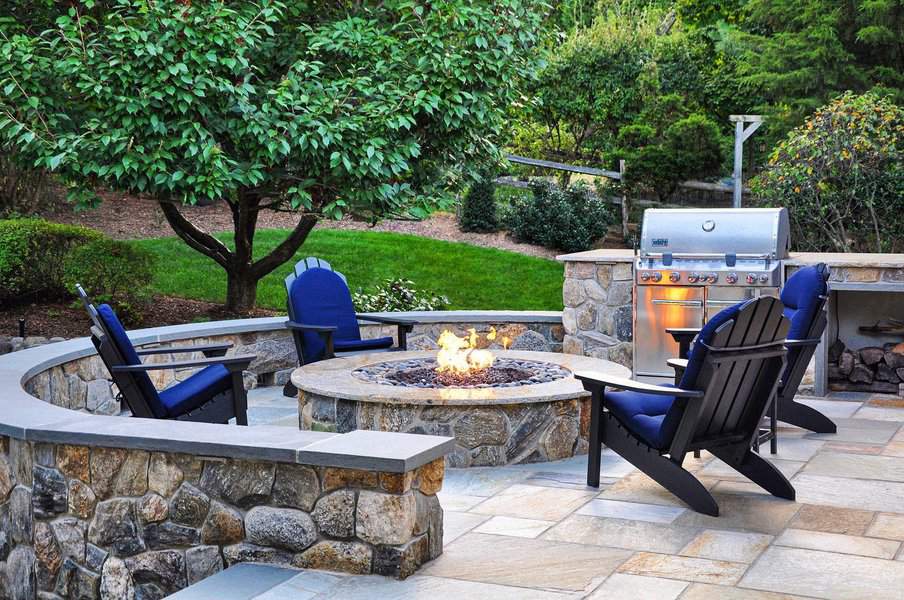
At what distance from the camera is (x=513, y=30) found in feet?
26.1

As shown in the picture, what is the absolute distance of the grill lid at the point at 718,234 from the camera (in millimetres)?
6801

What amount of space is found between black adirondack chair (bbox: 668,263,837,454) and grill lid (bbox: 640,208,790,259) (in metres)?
1.09

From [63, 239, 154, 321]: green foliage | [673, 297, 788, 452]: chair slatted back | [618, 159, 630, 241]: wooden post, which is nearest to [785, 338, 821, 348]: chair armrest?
[673, 297, 788, 452]: chair slatted back

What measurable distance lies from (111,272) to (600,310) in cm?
435

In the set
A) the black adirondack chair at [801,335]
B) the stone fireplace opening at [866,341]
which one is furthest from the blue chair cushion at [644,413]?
the stone fireplace opening at [866,341]

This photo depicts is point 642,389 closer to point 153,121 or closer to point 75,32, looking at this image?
point 153,121

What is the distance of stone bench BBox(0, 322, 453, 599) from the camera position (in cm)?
326

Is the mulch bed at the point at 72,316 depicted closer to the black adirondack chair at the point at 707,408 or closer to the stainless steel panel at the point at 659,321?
the stainless steel panel at the point at 659,321

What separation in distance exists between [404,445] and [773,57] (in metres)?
13.2

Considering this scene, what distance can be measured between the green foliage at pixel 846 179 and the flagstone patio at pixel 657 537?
6.59 m

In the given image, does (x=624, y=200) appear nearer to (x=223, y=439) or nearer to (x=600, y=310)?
(x=600, y=310)

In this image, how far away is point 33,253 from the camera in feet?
29.9

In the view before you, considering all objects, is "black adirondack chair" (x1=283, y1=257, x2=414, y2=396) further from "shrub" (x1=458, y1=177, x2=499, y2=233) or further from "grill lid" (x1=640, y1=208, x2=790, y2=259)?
"shrub" (x1=458, y1=177, x2=499, y2=233)

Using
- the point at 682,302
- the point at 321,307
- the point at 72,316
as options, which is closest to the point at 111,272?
the point at 72,316
